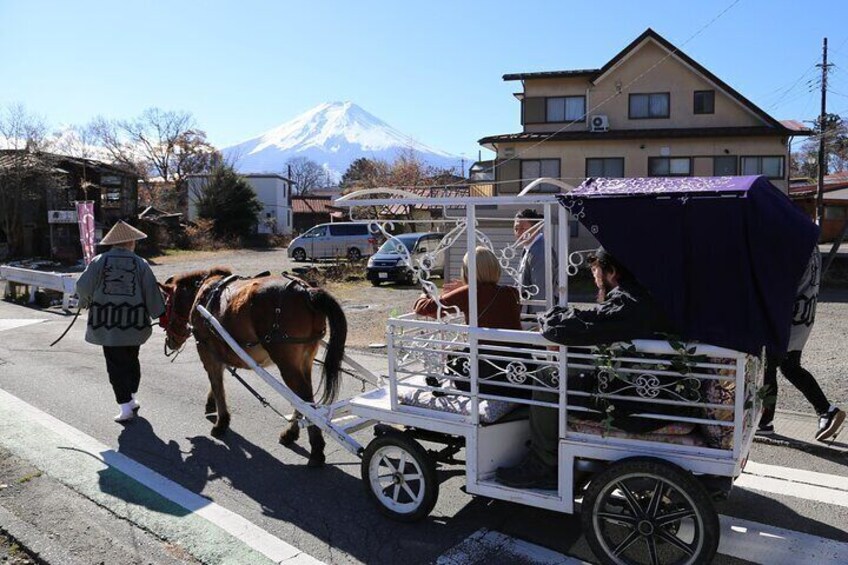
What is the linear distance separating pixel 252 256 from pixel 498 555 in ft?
112

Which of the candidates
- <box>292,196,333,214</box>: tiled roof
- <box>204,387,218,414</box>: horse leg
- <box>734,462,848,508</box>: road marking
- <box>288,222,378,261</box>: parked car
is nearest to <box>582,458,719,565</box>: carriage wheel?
<box>734,462,848,508</box>: road marking

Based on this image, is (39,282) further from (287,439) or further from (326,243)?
(326,243)

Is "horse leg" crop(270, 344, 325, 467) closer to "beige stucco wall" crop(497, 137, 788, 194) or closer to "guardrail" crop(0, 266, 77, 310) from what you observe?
"guardrail" crop(0, 266, 77, 310)

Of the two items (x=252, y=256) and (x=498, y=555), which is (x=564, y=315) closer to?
(x=498, y=555)

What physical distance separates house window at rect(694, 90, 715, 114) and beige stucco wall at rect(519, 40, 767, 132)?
13 cm

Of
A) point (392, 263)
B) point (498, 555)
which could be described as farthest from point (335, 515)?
point (392, 263)

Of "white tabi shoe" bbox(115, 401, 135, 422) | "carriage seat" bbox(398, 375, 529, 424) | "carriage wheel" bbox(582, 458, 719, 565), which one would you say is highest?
"carriage seat" bbox(398, 375, 529, 424)

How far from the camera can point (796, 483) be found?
184 inches

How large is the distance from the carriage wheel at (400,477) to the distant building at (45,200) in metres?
31.9

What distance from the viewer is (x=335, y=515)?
4.33m

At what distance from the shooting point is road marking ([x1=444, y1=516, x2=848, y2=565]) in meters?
3.63

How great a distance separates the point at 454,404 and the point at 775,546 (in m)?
2.04

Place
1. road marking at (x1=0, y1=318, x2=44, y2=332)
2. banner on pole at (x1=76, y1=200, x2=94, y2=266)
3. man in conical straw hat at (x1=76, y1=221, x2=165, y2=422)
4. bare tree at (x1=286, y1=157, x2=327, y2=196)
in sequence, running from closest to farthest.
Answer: man in conical straw hat at (x1=76, y1=221, x2=165, y2=422) → road marking at (x1=0, y1=318, x2=44, y2=332) → banner on pole at (x1=76, y1=200, x2=94, y2=266) → bare tree at (x1=286, y1=157, x2=327, y2=196)

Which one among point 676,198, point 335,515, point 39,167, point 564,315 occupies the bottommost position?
point 335,515
